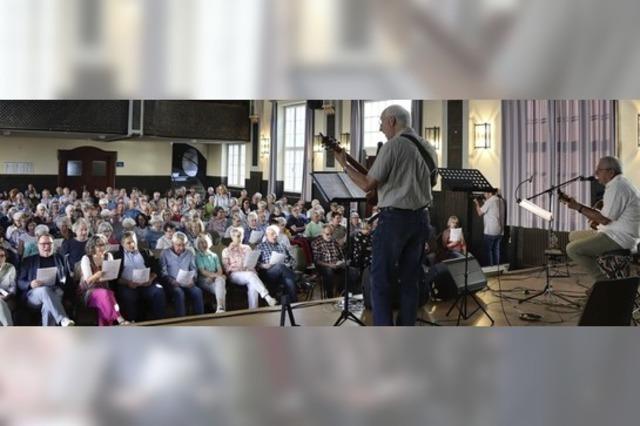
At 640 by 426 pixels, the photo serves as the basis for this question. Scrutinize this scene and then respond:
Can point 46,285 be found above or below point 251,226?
below

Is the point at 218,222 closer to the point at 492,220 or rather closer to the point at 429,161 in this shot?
the point at 429,161

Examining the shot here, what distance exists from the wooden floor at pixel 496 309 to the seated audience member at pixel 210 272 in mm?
77

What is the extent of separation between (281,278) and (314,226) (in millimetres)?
242

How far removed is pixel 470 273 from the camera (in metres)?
2.16

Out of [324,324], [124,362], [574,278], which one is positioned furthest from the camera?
[574,278]

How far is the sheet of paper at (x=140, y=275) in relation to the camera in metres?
2.02

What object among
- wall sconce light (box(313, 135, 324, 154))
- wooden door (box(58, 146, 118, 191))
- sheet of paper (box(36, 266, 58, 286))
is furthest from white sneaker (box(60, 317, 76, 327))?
wall sconce light (box(313, 135, 324, 154))

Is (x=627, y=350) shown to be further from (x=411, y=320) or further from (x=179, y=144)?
(x=179, y=144)

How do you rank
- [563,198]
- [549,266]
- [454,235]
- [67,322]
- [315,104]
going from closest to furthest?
[315,104], [67,322], [454,235], [563,198], [549,266]

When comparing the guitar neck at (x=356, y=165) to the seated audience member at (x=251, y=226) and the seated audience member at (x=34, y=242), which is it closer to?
the seated audience member at (x=251, y=226)

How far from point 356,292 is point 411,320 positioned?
23 centimetres

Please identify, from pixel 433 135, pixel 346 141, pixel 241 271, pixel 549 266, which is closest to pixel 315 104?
pixel 346 141
